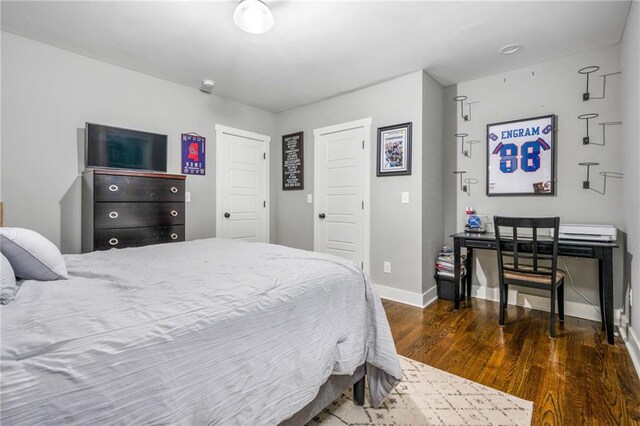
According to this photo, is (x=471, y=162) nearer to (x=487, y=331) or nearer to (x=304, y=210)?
(x=487, y=331)

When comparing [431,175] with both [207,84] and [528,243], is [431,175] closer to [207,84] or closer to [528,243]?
[528,243]

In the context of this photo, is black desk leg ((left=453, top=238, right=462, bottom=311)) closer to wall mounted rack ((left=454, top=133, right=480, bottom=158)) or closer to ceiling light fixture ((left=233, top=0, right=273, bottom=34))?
wall mounted rack ((left=454, top=133, right=480, bottom=158))

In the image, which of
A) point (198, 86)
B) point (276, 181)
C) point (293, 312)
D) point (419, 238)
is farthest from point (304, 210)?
point (293, 312)

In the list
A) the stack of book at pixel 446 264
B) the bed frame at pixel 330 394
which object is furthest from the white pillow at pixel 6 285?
the stack of book at pixel 446 264

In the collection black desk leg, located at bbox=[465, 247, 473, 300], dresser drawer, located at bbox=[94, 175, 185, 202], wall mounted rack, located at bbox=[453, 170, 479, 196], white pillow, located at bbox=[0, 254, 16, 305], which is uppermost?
wall mounted rack, located at bbox=[453, 170, 479, 196]

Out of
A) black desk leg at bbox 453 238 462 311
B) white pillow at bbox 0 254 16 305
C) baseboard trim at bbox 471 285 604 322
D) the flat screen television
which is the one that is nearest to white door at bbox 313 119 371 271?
black desk leg at bbox 453 238 462 311

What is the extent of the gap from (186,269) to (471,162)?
3.30m

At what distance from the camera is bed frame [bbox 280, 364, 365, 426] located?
1203 millimetres

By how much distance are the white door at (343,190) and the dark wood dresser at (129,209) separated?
1.80 meters

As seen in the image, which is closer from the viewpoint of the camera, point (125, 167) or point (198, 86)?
point (125, 167)

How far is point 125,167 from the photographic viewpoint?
3.00 meters

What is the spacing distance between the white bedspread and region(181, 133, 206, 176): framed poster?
7.24ft

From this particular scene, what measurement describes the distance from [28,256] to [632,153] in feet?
11.9

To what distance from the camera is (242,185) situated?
4.26 metres
